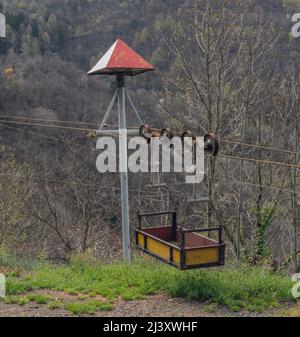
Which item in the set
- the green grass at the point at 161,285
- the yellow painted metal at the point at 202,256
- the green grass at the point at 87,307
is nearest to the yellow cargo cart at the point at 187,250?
the yellow painted metal at the point at 202,256

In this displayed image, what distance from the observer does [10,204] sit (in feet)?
64.5

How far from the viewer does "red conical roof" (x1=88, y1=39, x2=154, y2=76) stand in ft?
30.4

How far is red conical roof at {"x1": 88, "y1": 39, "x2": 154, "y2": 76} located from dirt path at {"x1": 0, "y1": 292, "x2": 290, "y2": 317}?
378 cm

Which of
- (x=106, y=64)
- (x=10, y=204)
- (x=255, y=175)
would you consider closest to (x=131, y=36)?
(x=10, y=204)

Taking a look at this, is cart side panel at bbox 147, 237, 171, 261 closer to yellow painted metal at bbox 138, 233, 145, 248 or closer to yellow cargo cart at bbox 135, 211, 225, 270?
yellow cargo cart at bbox 135, 211, 225, 270

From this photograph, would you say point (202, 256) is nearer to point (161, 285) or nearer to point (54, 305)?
point (161, 285)

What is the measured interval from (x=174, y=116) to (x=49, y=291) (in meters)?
6.31

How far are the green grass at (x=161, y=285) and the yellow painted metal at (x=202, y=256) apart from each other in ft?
2.47

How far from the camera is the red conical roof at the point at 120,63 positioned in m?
9.26

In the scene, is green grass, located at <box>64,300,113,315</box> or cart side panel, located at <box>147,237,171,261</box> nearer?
green grass, located at <box>64,300,113,315</box>

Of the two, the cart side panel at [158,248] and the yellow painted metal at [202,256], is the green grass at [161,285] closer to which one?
the cart side panel at [158,248]

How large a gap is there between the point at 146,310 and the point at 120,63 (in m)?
4.09

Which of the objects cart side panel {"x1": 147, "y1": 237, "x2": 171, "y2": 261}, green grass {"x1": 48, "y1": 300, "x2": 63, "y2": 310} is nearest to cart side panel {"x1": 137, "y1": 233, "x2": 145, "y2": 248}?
cart side panel {"x1": 147, "y1": 237, "x2": 171, "y2": 261}

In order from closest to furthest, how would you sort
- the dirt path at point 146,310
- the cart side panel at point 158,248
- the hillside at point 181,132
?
the dirt path at point 146,310, the cart side panel at point 158,248, the hillside at point 181,132
